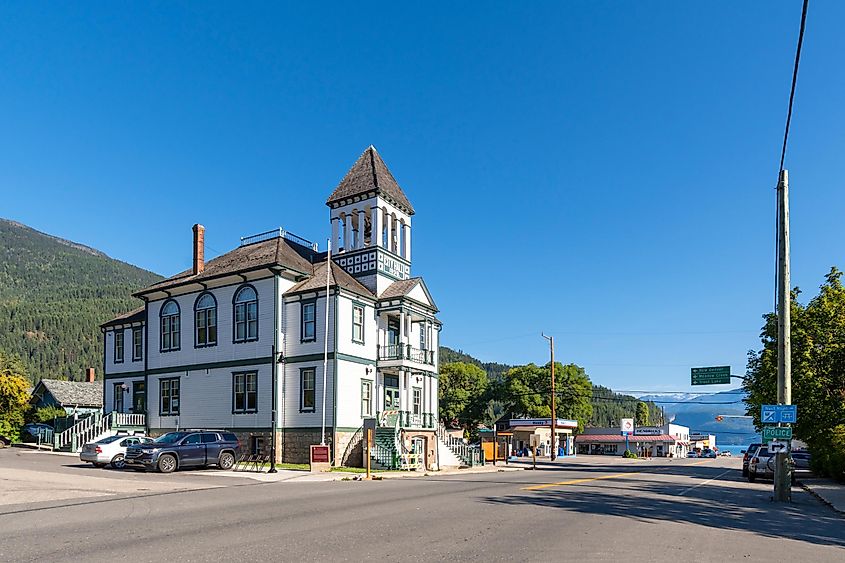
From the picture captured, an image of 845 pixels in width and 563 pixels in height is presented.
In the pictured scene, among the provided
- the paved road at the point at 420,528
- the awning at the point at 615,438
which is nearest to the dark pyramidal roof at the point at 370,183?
the paved road at the point at 420,528

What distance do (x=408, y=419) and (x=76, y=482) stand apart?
61.6ft

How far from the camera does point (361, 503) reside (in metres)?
16.8

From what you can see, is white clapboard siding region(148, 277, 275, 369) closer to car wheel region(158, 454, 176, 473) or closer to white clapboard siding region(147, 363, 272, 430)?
white clapboard siding region(147, 363, 272, 430)

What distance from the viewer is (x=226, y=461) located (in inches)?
1169

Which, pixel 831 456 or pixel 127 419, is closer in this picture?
pixel 831 456

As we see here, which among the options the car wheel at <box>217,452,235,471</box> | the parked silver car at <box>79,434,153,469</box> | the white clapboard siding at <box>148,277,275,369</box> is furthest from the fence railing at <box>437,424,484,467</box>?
the parked silver car at <box>79,434,153,469</box>

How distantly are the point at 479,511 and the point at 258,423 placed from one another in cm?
2361

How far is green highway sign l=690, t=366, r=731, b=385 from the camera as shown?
46.9 m

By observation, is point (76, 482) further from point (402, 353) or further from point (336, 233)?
point (336, 233)

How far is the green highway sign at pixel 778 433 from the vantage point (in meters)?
19.0

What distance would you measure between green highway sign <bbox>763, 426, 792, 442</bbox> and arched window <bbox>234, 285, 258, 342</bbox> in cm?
2551

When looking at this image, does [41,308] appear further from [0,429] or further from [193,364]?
[193,364]

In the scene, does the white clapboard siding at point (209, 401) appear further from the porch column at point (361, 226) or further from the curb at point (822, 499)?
the curb at point (822, 499)

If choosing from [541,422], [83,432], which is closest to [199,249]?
[83,432]
